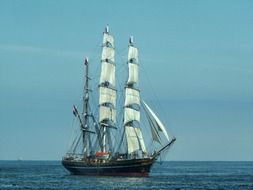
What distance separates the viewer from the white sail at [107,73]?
15675 centimetres

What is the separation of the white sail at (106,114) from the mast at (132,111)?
6650mm

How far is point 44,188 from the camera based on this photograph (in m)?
112

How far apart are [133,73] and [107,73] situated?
7.51 m

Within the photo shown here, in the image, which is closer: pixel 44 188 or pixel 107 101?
pixel 44 188

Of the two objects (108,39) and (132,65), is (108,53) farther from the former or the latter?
(132,65)

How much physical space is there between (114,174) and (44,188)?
109ft

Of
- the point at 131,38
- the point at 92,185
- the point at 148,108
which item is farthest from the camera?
the point at 131,38

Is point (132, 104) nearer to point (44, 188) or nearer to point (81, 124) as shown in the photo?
point (81, 124)

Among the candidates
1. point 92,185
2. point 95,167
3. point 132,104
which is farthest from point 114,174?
point 92,185

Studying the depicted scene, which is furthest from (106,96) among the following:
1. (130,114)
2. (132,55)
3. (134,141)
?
(134,141)

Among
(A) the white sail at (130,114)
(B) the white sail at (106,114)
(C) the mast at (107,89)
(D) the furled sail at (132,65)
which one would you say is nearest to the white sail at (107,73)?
(C) the mast at (107,89)

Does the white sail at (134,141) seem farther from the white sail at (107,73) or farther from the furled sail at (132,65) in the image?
the white sail at (107,73)

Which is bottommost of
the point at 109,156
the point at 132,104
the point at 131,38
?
the point at 109,156

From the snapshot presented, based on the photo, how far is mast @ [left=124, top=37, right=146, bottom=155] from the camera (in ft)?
489
